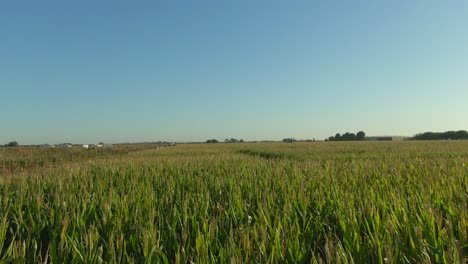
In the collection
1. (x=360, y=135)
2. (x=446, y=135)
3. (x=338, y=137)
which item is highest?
(x=360, y=135)

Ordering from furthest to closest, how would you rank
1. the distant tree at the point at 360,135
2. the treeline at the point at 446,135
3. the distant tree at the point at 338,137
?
the distant tree at the point at 360,135 → the distant tree at the point at 338,137 → the treeline at the point at 446,135

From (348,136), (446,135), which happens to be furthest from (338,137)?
(446,135)

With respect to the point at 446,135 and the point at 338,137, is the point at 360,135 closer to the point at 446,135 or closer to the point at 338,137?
the point at 338,137

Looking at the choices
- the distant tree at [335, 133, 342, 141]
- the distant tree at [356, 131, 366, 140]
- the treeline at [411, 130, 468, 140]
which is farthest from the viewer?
the distant tree at [356, 131, 366, 140]

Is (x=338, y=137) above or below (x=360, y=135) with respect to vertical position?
below

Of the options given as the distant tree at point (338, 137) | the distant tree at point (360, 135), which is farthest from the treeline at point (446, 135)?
the distant tree at point (338, 137)

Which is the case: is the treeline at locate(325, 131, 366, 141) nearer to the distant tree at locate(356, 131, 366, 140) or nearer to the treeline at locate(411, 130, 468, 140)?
the distant tree at locate(356, 131, 366, 140)

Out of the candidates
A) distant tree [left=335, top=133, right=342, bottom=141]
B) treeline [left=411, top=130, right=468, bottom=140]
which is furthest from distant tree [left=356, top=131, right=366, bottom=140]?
treeline [left=411, top=130, right=468, bottom=140]

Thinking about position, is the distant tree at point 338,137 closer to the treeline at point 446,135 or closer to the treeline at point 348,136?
the treeline at point 348,136

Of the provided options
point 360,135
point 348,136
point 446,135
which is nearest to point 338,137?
point 348,136

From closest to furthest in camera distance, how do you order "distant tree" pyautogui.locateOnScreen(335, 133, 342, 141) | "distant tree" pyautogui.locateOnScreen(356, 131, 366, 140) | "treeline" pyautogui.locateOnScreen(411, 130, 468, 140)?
"treeline" pyautogui.locateOnScreen(411, 130, 468, 140) < "distant tree" pyautogui.locateOnScreen(335, 133, 342, 141) < "distant tree" pyautogui.locateOnScreen(356, 131, 366, 140)

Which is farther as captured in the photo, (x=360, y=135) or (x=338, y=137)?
(x=360, y=135)

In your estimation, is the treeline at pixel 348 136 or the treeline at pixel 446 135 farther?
the treeline at pixel 348 136

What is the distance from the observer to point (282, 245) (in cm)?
180
